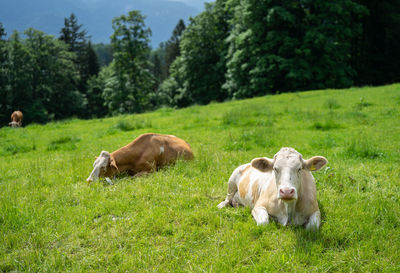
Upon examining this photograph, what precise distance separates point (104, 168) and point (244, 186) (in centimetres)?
311

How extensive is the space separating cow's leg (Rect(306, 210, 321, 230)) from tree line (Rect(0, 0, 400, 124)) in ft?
76.9

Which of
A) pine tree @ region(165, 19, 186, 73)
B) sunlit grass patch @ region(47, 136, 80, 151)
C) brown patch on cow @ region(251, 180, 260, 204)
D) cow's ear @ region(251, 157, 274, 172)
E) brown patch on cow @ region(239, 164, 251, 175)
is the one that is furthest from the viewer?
pine tree @ region(165, 19, 186, 73)

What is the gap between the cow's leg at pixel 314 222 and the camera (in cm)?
376

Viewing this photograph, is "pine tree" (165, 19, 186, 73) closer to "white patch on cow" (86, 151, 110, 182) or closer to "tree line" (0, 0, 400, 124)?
"tree line" (0, 0, 400, 124)

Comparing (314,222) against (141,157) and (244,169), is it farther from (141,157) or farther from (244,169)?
(141,157)

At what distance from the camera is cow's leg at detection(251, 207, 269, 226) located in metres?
3.94

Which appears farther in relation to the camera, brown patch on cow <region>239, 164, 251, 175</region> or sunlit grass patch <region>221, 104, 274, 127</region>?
sunlit grass patch <region>221, 104, 274, 127</region>

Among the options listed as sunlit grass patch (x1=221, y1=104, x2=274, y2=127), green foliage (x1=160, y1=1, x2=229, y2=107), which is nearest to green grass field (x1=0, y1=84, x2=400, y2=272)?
sunlit grass patch (x1=221, y1=104, x2=274, y2=127)

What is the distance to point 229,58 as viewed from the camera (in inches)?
1454

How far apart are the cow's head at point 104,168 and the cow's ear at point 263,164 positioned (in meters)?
3.49

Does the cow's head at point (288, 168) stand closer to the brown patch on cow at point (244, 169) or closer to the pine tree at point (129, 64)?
the brown patch on cow at point (244, 169)

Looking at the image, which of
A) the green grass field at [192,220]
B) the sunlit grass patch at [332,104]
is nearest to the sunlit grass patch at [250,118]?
the sunlit grass patch at [332,104]

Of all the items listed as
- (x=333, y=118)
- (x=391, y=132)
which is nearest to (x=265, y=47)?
(x=333, y=118)

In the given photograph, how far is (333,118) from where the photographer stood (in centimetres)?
1174
